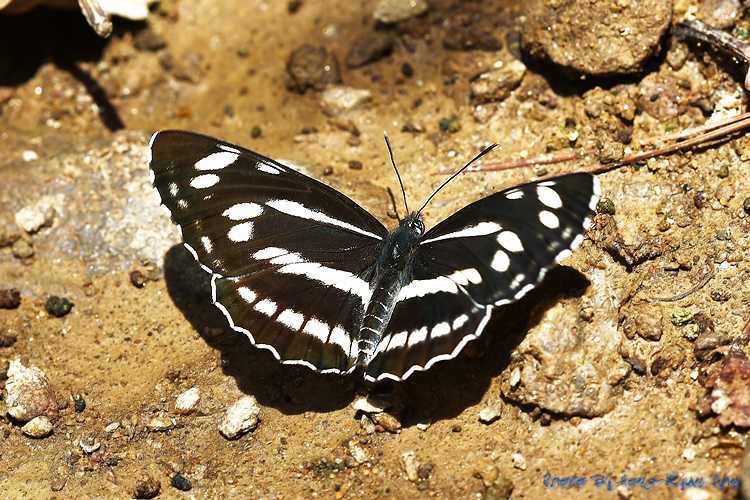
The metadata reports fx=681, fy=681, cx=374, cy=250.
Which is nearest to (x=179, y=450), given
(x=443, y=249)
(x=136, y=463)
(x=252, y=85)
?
(x=136, y=463)

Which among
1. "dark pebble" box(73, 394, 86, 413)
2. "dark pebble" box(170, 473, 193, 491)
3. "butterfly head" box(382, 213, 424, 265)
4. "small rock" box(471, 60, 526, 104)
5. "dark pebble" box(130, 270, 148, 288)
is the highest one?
"small rock" box(471, 60, 526, 104)

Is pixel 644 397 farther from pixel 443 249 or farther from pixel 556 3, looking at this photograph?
pixel 556 3

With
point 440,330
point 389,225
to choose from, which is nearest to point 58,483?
point 440,330

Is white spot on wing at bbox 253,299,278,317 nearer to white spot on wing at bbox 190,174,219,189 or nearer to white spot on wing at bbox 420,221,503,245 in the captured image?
white spot on wing at bbox 190,174,219,189

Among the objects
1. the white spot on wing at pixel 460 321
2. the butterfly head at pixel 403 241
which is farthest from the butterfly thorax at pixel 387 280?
the white spot on wing at pixel 460 321

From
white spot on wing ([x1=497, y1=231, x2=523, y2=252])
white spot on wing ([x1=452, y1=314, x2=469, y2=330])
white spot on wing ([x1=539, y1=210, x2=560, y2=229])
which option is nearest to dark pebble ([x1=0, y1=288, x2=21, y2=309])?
white spot on wing ([x1=452, y1=314, x2=469, y2=330])

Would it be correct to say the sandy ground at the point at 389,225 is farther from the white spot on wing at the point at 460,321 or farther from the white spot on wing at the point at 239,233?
the white spot on wing at the point at 239,233

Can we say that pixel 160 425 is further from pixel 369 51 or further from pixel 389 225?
pixel 369 51
